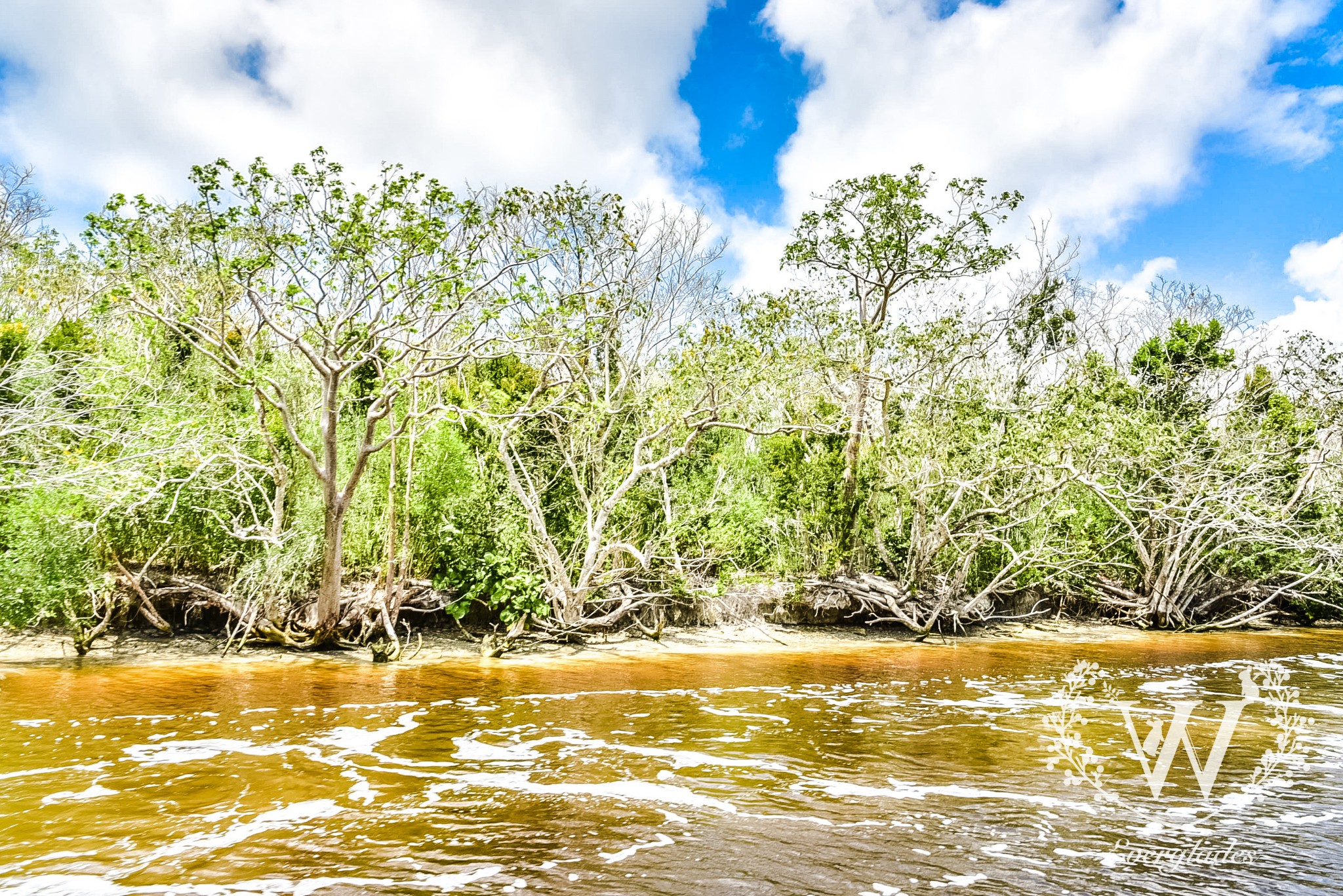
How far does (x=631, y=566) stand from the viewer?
17672 mm

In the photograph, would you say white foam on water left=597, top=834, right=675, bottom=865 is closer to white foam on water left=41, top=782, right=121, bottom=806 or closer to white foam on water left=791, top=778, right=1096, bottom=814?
white foam on water left=791, top=778, right=1096, bottom=814

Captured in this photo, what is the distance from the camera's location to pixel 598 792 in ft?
23.1

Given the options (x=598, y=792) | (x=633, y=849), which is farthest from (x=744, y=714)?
(x=633, y=849)

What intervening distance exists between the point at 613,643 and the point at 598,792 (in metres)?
9.49

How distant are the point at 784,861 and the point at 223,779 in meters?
4.98

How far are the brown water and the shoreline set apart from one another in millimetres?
1151

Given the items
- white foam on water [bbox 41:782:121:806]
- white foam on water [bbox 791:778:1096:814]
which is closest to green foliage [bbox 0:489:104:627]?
white foam on water [bbox 41:782:121:806]

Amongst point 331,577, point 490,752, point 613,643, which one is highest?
point 331,577

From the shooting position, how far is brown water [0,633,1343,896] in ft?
17.1

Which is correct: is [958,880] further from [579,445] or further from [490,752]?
[579,445]

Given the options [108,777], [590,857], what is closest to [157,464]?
[108,777]

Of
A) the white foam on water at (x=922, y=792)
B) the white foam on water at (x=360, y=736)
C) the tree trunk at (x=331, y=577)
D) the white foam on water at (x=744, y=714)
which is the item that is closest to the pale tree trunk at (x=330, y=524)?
the tree trunk at (x=331, y=577)

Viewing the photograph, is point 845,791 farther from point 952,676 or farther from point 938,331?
point 938,331

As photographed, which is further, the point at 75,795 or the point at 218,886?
the point at 75,795
